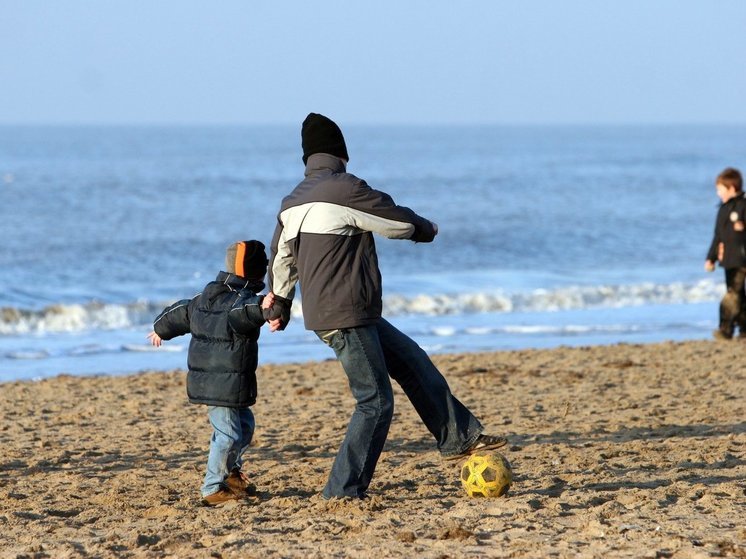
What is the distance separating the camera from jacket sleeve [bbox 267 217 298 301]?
18.0 ft

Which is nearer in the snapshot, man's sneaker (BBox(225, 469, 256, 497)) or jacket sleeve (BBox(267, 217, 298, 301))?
jacket sleeve (BBox(267, 217, 298, 301))

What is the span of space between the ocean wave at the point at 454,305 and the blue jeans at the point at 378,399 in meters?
10.6

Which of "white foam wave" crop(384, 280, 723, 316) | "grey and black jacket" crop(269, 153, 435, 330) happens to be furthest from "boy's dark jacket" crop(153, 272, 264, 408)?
"white foam wave" crop(384, 280, 723, 316)

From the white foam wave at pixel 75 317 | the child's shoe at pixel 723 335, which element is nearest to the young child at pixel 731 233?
the child's shoe at pixel 723 335

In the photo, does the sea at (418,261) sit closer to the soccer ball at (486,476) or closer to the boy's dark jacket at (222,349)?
the boy's dark jacket at (222,349)

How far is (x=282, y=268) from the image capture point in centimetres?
552

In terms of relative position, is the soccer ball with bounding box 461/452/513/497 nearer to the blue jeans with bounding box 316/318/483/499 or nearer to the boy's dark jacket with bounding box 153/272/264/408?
the blue jeans with bounding box 316/318/483/499

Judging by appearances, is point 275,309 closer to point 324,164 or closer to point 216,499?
point 324,164

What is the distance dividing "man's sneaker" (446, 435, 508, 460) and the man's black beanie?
1.61 meters

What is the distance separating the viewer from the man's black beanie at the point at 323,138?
554 cm

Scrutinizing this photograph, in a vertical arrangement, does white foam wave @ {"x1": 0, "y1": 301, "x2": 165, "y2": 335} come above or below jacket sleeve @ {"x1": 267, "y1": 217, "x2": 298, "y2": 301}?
below

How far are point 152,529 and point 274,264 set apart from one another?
1356mm

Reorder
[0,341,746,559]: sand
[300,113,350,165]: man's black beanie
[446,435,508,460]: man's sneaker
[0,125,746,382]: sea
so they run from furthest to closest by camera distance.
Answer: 1. [0,125,746,382]: sea
2. [446,435,508,460]: man's sneaker
3. [300,113,350,165]: man's black beanie
4. [0,341,746,559]: sand

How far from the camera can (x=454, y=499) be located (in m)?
5.87
